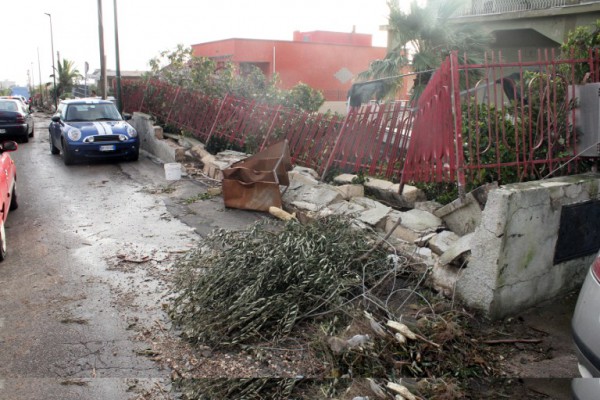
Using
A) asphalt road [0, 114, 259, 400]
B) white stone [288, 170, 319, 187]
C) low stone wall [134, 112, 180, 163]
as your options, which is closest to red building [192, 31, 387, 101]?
low stone wall [134, 112, 180, 163]

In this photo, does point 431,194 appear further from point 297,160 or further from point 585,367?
point 585,367

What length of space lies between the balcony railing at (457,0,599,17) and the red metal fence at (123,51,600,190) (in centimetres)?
1087

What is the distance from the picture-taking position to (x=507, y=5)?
1778 cm

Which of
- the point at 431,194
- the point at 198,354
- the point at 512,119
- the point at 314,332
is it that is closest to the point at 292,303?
the point at 314,332

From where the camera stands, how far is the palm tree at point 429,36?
14.4 meters

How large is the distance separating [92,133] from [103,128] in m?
0.30

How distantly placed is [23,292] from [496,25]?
57.5 feet

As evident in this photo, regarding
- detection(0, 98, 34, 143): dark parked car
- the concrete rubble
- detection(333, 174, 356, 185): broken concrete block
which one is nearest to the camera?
the concrete rubble

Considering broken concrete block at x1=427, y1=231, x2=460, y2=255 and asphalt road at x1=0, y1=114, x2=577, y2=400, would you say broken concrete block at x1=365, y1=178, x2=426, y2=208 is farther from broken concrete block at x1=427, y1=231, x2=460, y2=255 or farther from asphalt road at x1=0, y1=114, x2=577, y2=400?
asphalt road at x1=0, y1=114, x2=577, y2=400

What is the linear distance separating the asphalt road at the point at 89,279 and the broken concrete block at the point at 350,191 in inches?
59.6

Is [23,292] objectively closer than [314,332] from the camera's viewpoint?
No

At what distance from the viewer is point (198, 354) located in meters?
3.99

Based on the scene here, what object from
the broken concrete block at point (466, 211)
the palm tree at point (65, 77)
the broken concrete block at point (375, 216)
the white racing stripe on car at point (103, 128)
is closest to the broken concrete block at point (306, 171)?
the broken concrete block at point (375, 216)

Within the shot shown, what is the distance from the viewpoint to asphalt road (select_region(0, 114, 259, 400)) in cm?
375
